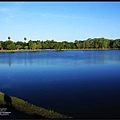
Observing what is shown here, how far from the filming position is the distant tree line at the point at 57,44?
115 metres

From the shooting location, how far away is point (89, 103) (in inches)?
601

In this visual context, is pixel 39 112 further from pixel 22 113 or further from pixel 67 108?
pixel 67 108

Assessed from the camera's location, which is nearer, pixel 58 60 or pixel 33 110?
pixel 33 110

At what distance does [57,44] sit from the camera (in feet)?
431

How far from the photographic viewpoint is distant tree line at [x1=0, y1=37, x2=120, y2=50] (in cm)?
11494

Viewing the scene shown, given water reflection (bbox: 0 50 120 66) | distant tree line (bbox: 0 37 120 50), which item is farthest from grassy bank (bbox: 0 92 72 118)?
distant tree line (bbox: 0 37 120 50)

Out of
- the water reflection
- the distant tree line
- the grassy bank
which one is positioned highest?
the distant tree line

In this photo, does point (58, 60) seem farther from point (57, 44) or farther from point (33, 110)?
point (57, 44)

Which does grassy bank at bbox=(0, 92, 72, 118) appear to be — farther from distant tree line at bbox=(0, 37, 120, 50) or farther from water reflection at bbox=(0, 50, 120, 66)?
distant tree line at bbox=(0, 37, 120, 50)

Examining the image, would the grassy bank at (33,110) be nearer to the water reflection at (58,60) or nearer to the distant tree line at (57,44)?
the water reflection at (58,60)

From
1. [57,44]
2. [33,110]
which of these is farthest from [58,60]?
[57,44]

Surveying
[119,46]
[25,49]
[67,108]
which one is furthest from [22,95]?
[119,46]

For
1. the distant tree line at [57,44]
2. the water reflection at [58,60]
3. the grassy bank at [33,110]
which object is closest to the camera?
the grassy bank at [33,110]

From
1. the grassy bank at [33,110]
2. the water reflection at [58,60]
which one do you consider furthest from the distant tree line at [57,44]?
the grassy bank at [33,110]
